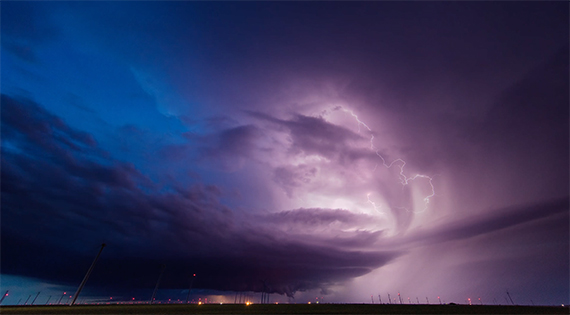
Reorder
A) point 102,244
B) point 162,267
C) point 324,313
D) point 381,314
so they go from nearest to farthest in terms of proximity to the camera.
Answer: point 381,314 → point 324,313 → point 102,244 → point 162,267

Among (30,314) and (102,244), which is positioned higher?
(102,244)

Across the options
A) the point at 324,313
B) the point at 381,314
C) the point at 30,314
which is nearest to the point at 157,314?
the point at 30,314

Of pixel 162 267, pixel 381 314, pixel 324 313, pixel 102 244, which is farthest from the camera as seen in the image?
pixel 162 267

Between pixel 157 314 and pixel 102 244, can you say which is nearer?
pixel 157 314

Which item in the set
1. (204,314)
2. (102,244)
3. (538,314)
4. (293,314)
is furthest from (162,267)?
(538,314)

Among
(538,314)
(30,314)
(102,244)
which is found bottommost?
(30,314)

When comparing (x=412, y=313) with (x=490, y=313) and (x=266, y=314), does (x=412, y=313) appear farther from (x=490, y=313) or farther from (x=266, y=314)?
(x=266, y=314)

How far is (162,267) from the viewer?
6865 inches

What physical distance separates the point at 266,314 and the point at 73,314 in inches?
2060

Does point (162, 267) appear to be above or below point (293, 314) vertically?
above

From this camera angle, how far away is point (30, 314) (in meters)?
68.8

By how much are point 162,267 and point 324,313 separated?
476 ft

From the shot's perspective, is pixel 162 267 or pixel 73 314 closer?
pixel 73 314

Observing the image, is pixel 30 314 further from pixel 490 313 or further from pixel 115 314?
pixel 490 313
